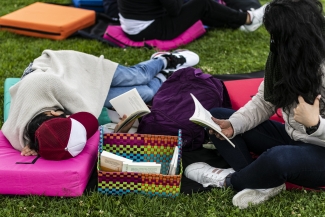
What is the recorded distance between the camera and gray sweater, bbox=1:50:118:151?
329 cm

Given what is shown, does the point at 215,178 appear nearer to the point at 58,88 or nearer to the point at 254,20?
the point at 58,88

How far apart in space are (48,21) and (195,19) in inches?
72.0

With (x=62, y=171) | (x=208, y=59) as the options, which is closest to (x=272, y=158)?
(x=62, y=171)

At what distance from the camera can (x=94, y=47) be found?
224 inches

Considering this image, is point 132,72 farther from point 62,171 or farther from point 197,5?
point 197,5

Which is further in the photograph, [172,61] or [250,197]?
[172,61]

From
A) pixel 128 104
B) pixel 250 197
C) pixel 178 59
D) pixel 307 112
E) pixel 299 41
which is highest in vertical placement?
pixel 299 41

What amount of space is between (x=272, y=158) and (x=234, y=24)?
365 cm

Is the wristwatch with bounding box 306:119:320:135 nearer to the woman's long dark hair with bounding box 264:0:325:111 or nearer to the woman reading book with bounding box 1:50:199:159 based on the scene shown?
the woman's long dark hair with bounding box 264:0:325:111

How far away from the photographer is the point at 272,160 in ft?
9.32

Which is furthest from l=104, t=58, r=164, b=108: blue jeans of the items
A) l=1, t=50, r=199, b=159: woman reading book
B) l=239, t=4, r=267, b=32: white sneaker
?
l=239, t=4, r=267, b=32: white sneaker

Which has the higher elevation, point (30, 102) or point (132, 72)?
point (30, 102)

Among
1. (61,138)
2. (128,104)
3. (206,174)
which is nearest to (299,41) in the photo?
(206,174)

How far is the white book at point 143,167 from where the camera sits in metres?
2.98
